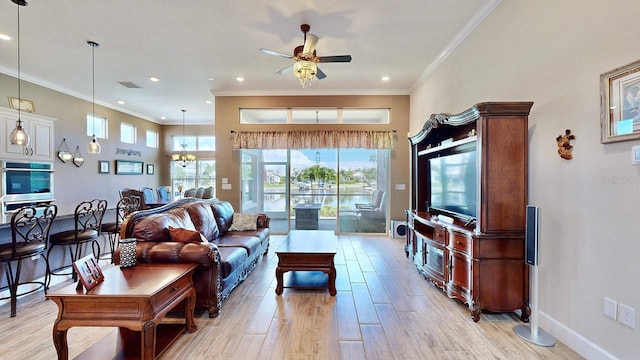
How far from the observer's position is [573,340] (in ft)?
7.04

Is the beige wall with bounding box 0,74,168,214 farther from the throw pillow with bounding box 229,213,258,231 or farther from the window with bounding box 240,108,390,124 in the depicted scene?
Answer: the window with bounding box 240,108,390,124

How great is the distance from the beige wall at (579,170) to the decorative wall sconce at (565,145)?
37 mm

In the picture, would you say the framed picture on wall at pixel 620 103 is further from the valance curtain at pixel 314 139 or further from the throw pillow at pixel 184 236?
the valance curtain at pixel 314 139

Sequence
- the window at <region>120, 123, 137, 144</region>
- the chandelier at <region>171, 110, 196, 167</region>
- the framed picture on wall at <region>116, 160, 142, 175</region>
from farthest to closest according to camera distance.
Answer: the chandelier at <region>171, 110, 196, 167</region>
the window at <region>120, 123, 137, 144</region>
the framed picture on wall at <region>116, 160, 142, 175</region>

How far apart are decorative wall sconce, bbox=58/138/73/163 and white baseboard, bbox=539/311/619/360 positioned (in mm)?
8827

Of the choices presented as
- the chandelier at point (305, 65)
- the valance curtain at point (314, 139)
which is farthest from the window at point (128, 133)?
the chandelier at point (305, 65)

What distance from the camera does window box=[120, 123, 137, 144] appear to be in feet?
27.1

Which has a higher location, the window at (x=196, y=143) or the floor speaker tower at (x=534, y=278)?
the window at (x=196, y=143)

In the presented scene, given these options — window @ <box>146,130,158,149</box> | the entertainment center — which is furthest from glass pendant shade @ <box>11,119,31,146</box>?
window @ <box>146,130,158,149</box>

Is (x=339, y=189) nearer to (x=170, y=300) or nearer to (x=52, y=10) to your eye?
(x=170, y=300)

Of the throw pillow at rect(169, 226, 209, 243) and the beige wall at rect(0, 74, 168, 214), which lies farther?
the beige wall at rect(0, 74, 168, 214)

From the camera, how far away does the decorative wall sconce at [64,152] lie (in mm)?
6092

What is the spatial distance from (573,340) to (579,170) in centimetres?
135

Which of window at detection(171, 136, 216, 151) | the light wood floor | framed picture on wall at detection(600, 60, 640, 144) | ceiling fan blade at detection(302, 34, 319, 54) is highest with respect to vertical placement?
ceiling fan blade at detection(302, 34, 319, 54)
